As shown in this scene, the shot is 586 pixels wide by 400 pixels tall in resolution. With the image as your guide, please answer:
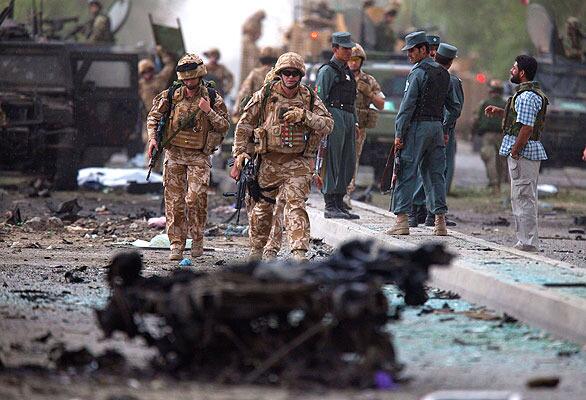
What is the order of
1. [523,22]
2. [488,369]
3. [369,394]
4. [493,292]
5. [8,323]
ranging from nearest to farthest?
[369,394]
[488,369]
[8,323]
[493,292]
[523,22]

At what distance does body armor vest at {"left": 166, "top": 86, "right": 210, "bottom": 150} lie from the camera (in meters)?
13.8

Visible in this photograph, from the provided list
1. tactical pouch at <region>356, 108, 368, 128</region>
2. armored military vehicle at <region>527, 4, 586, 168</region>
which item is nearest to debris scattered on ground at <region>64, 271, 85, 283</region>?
tactical pouch at <region>356, 108, 368, 128</region>

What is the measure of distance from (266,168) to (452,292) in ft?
6.90

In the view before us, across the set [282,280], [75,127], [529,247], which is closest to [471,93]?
[75,127]

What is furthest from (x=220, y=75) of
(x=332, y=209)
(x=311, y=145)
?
(x=311, y=145)

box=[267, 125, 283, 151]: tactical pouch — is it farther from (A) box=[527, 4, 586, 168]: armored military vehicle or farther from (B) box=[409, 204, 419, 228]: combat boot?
(A) box=[527, 4, 586, 168]: armored military vehicle

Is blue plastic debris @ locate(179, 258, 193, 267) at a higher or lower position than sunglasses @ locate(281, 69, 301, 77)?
lower

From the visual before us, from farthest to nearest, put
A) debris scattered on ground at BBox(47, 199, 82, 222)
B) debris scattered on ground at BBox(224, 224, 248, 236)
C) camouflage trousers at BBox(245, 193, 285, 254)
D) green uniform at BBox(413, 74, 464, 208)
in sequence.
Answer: debris scattered on ground at BBox(47, 199, 82, 222) < debris scattered on ground at BBox(224, 224, 248, 236) < green uniform at BBox(413, 74, 464, 208) < camouflage trousers at BBox(245, 193, 285, 254)

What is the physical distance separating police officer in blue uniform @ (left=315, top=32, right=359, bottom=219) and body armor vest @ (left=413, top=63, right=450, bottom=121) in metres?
1.92

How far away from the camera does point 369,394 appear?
7.39 meters

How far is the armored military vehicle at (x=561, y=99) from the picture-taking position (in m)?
27.4

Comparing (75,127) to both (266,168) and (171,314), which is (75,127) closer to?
(266,168)

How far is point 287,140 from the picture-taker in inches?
504

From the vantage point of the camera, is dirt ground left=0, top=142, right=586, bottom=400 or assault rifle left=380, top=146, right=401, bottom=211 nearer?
dirt ground left=0, top=142, right=586, bottom=400
